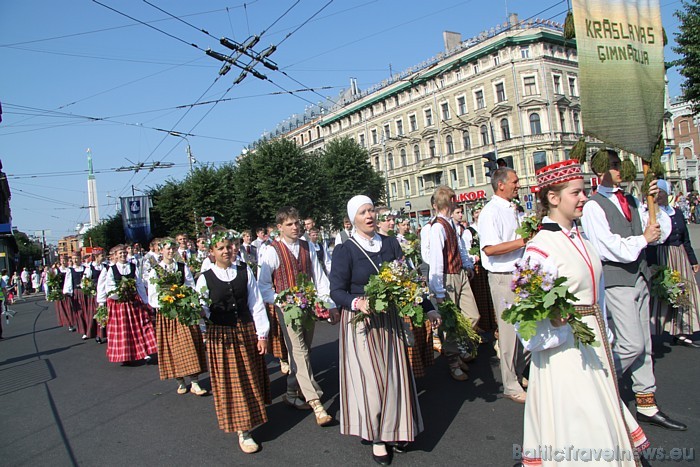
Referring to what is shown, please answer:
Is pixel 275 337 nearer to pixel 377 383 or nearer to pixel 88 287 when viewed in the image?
pixel 377 383

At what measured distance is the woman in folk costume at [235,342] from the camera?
4.61 meters

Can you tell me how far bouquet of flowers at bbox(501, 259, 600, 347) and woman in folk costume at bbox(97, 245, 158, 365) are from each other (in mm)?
7203

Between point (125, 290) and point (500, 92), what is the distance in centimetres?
4816

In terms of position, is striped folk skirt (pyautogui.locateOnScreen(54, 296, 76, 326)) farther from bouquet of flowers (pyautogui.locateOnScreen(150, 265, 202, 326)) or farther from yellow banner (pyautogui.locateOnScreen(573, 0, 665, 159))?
yellow banner (pyautogui.locateOnScreen(573, 0, 665, 159))

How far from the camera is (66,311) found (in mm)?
14391

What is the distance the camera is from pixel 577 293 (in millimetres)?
3104

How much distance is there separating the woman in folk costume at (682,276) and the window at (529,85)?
1787 inches

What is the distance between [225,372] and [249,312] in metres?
0.64

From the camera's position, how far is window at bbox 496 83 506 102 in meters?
49.9

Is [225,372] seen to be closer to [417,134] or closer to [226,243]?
[226,243]

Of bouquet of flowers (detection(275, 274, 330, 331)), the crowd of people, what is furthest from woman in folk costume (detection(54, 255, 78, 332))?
bouquet of flowers (detection(275, 274, 330, 331))

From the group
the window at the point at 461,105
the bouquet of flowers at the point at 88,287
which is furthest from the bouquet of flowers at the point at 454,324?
the window at the point at 461,105

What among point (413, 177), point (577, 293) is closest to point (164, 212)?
point (413, 177)

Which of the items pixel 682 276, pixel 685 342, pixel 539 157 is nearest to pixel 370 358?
pixel 685 342
